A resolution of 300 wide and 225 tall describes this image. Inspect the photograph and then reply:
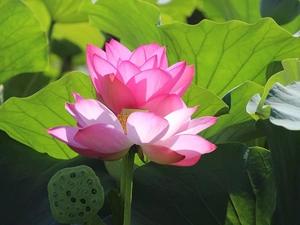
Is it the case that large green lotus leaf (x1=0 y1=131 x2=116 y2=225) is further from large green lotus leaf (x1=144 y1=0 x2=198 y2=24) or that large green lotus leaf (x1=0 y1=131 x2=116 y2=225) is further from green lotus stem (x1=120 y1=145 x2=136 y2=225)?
large green lotus leaf (x1=144 y1=0 x2=198 y2=24)

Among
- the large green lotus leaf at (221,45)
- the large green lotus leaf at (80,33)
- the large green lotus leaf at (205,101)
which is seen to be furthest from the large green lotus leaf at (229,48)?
the large green lotus leaf at (80,33)

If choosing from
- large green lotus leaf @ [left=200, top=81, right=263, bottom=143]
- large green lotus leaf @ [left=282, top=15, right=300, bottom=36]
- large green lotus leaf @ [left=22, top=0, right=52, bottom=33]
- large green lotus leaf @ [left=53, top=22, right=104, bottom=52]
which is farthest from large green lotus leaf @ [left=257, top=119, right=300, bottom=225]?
large green lotus leaf @ [left=53, top=22, right=104, bottom=52]

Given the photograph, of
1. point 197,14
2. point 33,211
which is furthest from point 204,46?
point 197,14

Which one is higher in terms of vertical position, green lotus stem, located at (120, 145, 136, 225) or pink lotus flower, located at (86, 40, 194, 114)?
pink lotus flower, located at (86, 40, 194, 114)

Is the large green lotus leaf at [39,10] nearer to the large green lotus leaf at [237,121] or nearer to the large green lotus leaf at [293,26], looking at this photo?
the large green lotus leaf at [293,26]

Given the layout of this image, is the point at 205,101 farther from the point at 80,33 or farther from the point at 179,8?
the point at 80,33

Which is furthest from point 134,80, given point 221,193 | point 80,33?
point 80,33

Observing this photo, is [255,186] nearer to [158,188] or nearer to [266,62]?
[158,188]
